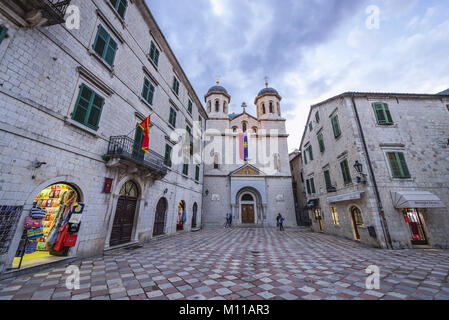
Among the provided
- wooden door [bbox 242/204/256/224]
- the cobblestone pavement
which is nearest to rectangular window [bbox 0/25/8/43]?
the cobblestone pavement

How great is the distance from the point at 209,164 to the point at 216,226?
783cm

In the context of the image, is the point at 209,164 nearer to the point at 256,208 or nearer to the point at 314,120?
the point at 256,208

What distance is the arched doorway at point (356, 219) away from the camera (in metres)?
10.6

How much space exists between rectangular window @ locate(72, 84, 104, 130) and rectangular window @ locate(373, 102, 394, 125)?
16056 mm

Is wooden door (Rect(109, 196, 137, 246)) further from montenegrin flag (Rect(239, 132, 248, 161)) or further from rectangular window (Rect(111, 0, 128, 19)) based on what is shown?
montenegrin flag (Rect(239, 132, 248, 161))

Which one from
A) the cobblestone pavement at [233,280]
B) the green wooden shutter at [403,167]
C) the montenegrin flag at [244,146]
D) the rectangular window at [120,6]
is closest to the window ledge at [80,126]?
the cobblestone pavement at [233,280]

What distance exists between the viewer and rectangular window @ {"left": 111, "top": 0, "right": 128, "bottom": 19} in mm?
8789

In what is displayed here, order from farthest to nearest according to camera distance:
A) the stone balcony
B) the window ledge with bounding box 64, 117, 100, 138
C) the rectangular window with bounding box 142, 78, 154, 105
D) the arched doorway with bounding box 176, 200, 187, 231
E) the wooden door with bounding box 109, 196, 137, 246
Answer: the arched doorway with bounding box 176, 200, 187, 231 → the rectangular window with bounding box 142, 78, 154, 105 → the wooden door with bounding box 109, 196, 137, 246 → the stone balcony → the window ledge with bounding box 64, 117, 100, 138

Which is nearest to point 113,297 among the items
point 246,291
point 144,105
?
point 246,291

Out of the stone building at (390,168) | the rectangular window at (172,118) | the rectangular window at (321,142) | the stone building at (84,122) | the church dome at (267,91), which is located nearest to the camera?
the stone building at (84,122)

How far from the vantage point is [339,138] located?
12367 millimetres

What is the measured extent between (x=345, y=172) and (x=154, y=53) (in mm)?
15763

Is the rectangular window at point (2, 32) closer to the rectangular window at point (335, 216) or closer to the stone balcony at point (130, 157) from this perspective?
the stone balcony at point (130, 157)

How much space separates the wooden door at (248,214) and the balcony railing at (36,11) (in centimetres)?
2075
